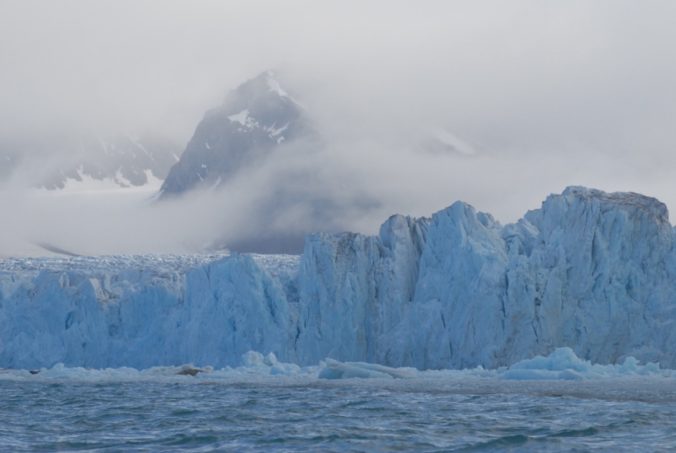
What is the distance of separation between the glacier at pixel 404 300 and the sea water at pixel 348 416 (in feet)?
18.0

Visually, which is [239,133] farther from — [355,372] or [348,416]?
[348,416]

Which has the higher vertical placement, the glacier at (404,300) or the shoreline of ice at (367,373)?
the glacier at (404,300)

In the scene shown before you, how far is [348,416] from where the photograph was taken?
18.3 m

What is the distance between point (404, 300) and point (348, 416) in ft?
70.9

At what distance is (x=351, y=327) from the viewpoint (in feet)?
130

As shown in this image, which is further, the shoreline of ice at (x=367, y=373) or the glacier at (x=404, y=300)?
the glacier at (x=404, y=300)

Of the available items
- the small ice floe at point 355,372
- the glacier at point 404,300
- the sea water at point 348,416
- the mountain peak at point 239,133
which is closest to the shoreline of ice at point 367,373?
the small ice floe at point 355,372

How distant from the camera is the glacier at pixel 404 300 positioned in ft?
118

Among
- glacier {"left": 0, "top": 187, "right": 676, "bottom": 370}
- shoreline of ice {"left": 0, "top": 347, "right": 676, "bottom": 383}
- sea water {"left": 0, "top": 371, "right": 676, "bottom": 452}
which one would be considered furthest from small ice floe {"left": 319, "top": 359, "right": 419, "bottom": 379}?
sea water {"left": 0, "top": 371, "right": 676, "bottom": 452}

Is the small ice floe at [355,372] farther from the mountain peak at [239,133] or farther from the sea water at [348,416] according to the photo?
the mountain peak at [239,133]

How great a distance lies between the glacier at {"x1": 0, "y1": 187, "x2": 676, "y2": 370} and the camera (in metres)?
35.9

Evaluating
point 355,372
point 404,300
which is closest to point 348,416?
point 355,372

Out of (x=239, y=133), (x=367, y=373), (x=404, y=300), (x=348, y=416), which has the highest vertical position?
(x=239, y=133)

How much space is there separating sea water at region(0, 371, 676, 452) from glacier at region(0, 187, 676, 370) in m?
5.47
